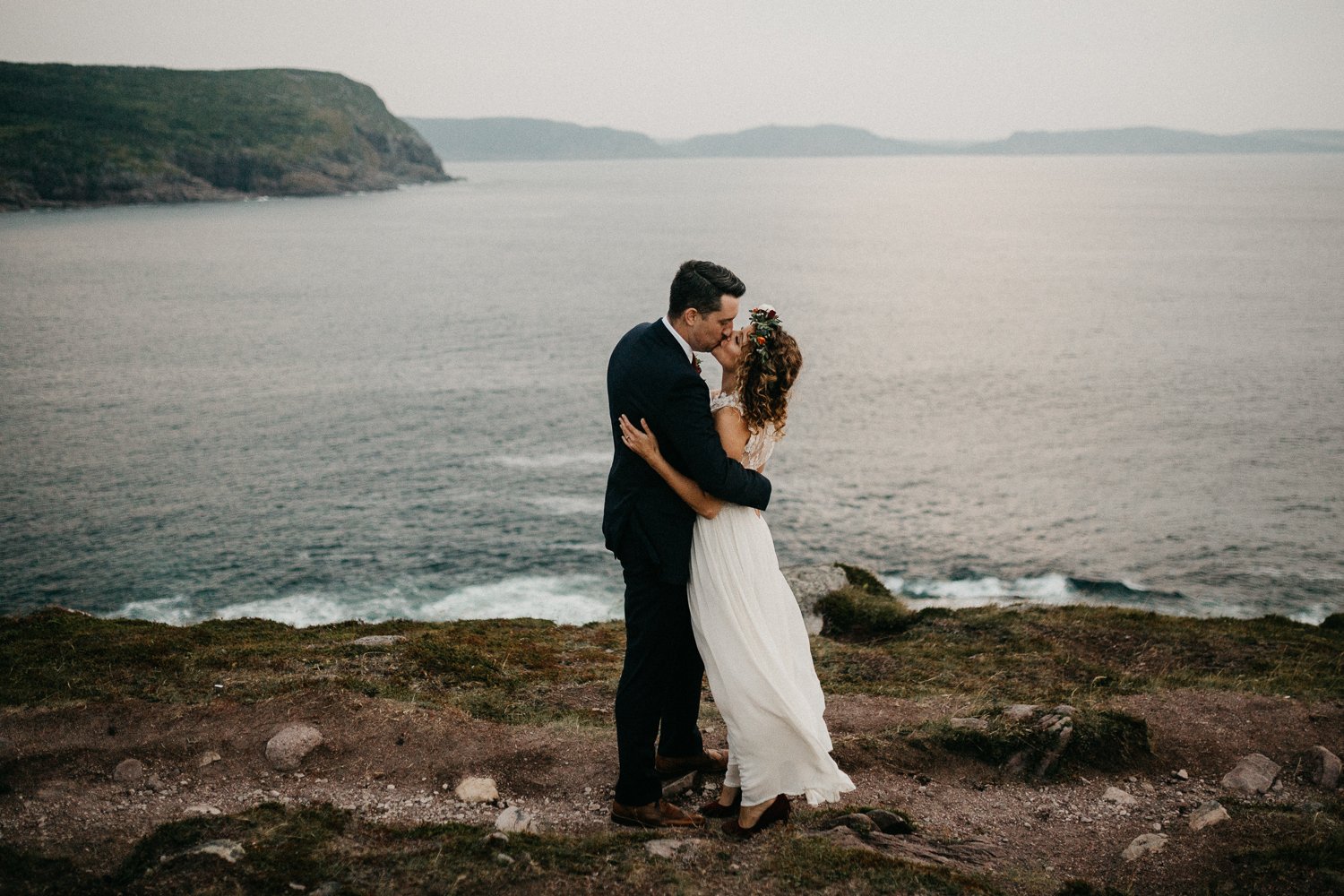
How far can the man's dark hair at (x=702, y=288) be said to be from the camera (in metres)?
6.44

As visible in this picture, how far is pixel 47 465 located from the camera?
45.4 m

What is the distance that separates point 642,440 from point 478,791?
12.4 ft

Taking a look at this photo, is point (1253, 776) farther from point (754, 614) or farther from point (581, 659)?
point (581, 659)

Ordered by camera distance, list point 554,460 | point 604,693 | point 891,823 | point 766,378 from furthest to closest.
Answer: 1. point 554,460
2. point 604,693
3. point 891,823
4. point 766,378

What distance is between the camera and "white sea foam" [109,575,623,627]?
31.1 m

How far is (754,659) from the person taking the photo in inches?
273

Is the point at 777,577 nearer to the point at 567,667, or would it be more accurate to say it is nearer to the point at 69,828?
Answer: the point at 69,828

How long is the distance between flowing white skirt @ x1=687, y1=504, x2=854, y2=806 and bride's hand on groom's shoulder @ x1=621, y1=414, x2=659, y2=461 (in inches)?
29.6

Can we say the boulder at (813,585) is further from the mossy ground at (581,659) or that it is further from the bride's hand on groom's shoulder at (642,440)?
the bride's hand on groom's shoulder at (642,440)

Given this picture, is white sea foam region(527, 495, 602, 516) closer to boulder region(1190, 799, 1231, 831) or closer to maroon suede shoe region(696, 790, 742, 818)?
maroon suede shoe region(696, 790, 742, 818)

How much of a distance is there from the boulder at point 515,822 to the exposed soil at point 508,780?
17cm

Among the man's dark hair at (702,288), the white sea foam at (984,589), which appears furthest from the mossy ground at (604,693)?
the white sea foam at (984,589)

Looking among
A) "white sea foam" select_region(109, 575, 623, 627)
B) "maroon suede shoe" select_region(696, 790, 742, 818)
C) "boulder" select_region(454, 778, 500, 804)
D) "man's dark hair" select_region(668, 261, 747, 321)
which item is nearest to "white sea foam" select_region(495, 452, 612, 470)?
"white sea foam" select_region(109, 575, 623, 627)

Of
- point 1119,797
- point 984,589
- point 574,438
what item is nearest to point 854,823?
point 1119,797
